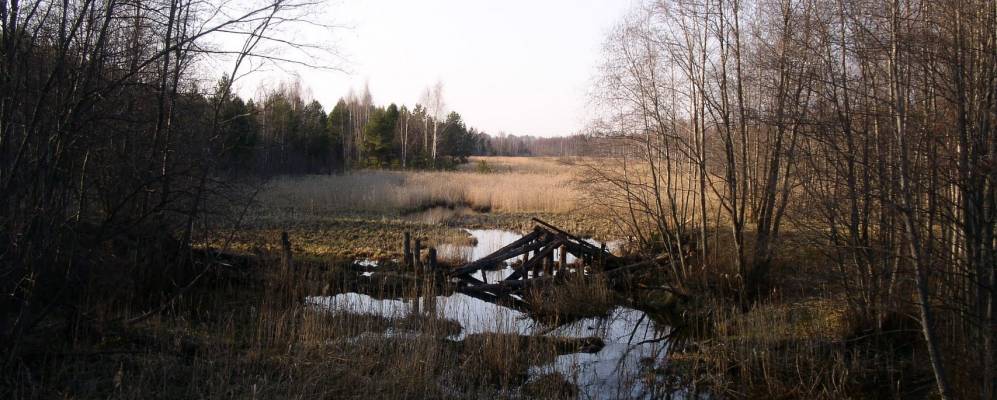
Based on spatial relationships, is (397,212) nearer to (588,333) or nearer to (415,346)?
(588,333)

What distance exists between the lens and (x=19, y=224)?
15.9 ft

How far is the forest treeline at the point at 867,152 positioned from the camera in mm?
4531

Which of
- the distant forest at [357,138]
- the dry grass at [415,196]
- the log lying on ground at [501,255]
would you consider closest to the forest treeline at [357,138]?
the distant forest at [357,138]

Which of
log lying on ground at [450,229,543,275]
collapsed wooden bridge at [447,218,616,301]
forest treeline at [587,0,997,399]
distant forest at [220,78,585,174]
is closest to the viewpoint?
forest treeline at [587,0,997,399]

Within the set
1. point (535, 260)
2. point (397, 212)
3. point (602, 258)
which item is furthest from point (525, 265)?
point (397, 212)

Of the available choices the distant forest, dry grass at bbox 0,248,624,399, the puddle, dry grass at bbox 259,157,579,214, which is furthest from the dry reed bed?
dry grass at bbox 0,248,624,399

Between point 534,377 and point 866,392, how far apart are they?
311cm

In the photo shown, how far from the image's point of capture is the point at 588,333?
8586 millimetres

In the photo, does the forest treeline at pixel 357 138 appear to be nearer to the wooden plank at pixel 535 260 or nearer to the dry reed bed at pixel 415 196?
the dry reed bed at pixel 415 196

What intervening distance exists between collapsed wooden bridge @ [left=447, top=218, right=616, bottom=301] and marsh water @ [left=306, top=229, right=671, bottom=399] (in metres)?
0.32

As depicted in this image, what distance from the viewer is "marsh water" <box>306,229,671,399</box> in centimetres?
661

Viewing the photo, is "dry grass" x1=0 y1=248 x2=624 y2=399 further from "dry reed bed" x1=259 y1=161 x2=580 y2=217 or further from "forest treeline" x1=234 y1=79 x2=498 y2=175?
"forest treeline" x1=234 y1=79 x2=498 y2=175

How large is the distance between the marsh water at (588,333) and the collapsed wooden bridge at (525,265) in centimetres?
32

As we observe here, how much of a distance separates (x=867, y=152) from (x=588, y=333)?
13.8ft
